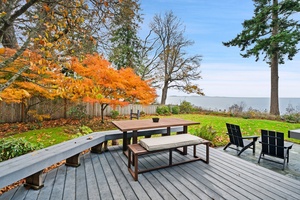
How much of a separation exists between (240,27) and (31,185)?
14622mm

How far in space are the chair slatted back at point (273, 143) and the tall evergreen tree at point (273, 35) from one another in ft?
27.3

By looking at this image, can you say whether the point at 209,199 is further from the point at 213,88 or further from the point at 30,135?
the point at 213,88

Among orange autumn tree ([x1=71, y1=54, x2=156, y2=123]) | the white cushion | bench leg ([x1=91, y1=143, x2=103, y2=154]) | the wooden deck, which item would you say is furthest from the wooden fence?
the white cushion

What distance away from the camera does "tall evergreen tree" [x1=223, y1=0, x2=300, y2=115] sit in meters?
9.48

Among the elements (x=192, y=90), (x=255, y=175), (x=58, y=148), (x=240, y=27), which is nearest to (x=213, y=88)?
(x=192, y=90)

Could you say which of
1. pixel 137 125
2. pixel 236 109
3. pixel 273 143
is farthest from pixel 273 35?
pixel 137 125

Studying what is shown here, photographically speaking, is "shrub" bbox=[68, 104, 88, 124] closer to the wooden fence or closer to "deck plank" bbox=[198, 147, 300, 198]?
the wooden fence

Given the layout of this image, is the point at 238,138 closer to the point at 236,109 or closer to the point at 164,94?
the point at 236,109

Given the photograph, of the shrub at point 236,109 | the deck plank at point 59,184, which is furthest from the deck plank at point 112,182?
the shrub at point 236,109

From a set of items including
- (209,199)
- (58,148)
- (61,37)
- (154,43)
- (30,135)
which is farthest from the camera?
(154,43)

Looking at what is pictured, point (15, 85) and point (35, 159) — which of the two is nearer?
point (35, 159)

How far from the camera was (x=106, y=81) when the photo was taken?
6.99 meters

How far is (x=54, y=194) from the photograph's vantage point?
2.10 meters

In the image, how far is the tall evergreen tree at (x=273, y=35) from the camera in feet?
31.1
